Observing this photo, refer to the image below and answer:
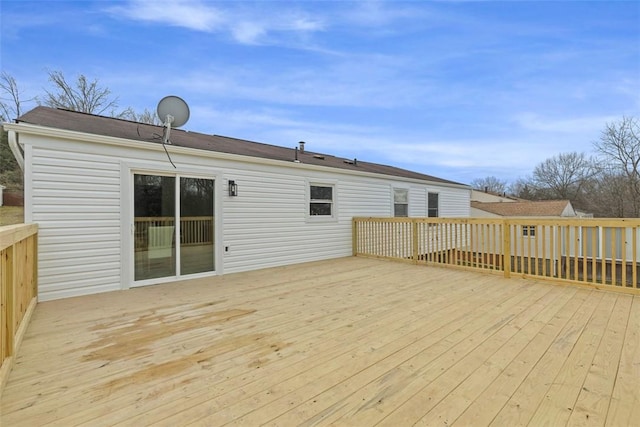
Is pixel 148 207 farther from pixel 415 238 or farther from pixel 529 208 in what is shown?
pixel 529 208

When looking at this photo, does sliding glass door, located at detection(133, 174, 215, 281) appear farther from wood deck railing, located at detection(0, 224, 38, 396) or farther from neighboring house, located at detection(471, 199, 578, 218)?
neighboring house, located at detection(471, 199, 578, 218)

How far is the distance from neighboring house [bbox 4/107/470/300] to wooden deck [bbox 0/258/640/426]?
75 centimetres

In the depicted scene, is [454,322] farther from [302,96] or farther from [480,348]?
[302,96]

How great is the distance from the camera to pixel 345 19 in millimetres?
7844

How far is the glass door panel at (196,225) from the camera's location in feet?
17.1

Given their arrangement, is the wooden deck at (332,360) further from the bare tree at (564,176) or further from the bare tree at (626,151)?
the bare tree at (564,176)

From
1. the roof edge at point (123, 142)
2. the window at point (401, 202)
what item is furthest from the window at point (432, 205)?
the roof edge at point (123, 142)

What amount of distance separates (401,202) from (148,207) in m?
7.17

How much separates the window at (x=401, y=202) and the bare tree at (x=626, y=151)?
16.2 meters

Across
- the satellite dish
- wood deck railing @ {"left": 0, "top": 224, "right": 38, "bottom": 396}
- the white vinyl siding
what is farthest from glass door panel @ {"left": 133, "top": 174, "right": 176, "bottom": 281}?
wood deck railing @ {"left": 0, "top": 224, "right": 38, "bottom": 396}

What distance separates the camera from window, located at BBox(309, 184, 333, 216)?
7.36 meters

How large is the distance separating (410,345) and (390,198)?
7017 mm

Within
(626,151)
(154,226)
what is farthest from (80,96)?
(626,151)

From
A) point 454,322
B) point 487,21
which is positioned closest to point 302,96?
point 487,21
